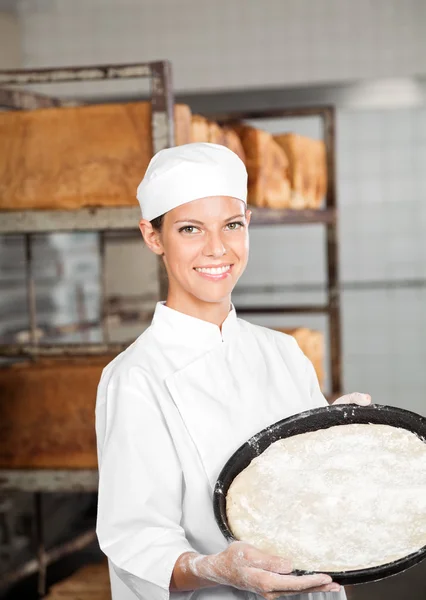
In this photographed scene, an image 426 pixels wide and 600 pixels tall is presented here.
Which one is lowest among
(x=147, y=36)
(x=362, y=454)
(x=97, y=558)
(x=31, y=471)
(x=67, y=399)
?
(x=97, y=558)

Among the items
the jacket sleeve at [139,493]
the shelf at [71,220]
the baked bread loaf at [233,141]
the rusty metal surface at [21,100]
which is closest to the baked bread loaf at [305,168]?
the baked bread loaf at [233,141]

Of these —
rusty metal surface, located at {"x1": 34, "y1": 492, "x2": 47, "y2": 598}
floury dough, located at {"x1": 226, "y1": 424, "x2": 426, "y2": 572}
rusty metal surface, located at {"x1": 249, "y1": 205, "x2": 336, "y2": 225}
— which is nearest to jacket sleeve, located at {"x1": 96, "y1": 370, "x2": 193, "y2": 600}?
floury dough, located at {"x1": 226, "y1": 424, "x2": 426, "y2": 572}

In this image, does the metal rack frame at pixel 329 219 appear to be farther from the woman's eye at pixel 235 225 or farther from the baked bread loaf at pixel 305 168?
the woman's eye at pixel 235 225

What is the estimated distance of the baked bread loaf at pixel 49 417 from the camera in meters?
A: 2.46

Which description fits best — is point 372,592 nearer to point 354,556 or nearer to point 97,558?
point 97,558

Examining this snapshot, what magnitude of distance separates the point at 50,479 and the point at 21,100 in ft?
4.12

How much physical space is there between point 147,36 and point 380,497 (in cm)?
459

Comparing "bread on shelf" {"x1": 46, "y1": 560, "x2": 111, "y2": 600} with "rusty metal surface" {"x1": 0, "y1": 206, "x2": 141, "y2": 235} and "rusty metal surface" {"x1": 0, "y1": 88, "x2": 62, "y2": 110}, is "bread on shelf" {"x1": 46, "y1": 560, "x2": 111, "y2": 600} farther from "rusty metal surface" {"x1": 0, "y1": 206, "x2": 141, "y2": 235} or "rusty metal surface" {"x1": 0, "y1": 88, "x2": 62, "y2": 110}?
"rusty metal surface" {"x1": 0, "y1": 88, "x2": 62, "y2": 110}

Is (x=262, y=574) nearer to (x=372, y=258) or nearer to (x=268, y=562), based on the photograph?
(x=268, y=562)

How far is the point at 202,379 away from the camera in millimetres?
1323

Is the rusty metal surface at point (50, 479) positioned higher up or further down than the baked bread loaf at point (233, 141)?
further down

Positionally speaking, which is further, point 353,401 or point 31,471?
point 31,471

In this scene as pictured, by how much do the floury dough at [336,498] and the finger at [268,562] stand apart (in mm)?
83

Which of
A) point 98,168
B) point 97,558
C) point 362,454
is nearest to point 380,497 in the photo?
point 362,454
